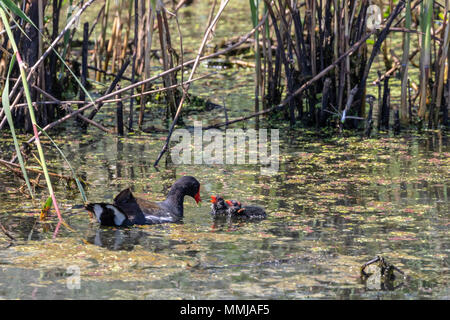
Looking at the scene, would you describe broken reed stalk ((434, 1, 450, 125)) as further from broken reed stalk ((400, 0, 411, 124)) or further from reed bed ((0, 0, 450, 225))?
broken reed stalk ((400, 0, 411, 124))

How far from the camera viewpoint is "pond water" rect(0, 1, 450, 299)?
3.92 m

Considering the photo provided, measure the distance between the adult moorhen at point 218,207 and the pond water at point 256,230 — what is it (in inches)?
4.0

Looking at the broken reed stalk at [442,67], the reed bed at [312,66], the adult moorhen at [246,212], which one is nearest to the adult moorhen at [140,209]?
the adult moorhen at [246,212]

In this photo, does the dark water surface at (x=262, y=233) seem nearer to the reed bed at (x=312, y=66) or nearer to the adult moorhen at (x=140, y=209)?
the adult moorhen at (x=140, y=209)

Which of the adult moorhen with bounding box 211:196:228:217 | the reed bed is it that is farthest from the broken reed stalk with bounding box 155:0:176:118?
the adult moorhen with bounding box 211:196:228:217

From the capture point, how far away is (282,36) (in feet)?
24.8

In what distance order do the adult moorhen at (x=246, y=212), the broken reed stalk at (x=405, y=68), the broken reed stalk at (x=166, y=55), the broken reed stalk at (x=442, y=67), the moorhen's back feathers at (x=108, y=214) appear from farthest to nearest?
the broken reed stalk at (x=442, y=67) → the broken reed stalk at (x=166, y=55) → the broken reed stalk at (x=405, y=68) → the adult moorhen at (x=246, y=212) → the moorhen's back feathers at (x=108, y=214)

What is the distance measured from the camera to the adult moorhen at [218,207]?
529 centimetres

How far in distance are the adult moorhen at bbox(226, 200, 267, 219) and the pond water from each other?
0.30ft

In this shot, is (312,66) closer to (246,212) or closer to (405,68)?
(405,68)

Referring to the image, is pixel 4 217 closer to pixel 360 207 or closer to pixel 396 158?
pixel 360 207
